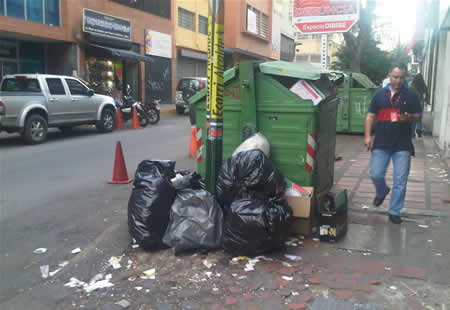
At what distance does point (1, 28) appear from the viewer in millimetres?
15688

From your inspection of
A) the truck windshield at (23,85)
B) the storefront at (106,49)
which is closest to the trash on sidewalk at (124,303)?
the truck windshield at (23,85)

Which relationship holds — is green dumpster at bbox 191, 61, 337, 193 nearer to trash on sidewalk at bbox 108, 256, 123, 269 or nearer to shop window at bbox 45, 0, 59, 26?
trash on sidewalk at bbox 108, 256, 123, 269

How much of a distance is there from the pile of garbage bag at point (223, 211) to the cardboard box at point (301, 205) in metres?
0.19

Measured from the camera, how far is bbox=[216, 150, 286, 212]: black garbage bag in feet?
13.6

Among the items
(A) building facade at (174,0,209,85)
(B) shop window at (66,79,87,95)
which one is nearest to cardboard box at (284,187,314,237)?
(B) shop window at (66,79,87,95)

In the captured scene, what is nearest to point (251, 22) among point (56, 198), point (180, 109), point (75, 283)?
point (180, 109)

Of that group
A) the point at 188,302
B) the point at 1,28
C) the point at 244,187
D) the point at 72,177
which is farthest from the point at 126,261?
the point at 1,28

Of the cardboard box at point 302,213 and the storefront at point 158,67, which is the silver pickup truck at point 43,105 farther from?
the storefront at point 158,67

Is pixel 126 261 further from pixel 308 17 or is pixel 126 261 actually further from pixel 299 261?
pixel 308 17

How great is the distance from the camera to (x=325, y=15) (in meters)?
10.0

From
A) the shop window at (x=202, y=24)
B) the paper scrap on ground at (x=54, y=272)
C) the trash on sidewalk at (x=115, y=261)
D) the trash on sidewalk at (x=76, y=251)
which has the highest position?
the shop window at (x=202, y=24)

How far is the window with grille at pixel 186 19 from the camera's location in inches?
1084

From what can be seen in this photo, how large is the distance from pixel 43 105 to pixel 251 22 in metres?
25.8

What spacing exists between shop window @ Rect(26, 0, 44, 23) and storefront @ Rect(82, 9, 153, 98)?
1959mm
